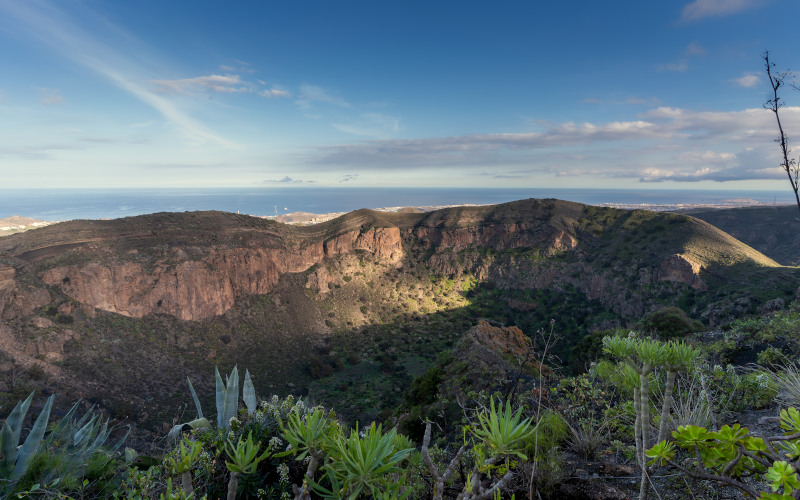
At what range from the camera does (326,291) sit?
52281 millimetres

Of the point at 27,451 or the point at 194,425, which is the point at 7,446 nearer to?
the point at 27,451

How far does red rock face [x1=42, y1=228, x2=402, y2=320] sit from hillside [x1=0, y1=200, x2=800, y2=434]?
16 cm

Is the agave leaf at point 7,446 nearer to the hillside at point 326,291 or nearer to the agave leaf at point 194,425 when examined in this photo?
the agave leaf at point 194,425

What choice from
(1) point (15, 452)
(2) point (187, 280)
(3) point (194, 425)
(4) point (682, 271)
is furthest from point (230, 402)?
(4) point (682, 271)

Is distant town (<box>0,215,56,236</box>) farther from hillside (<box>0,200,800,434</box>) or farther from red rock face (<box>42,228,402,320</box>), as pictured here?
hillside (<box>0,200,800,434</box>)

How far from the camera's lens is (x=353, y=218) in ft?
210

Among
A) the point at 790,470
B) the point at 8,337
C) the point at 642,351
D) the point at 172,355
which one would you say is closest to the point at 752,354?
the point at 642,351

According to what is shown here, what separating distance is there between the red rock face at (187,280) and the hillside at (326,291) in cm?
16

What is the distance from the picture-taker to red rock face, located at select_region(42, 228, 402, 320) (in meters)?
35.3

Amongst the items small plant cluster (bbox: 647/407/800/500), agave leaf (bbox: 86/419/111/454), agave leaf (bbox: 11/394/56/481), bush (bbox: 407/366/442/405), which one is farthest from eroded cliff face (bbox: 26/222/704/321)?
small plant cluster (bbox: 647/407/800/500)

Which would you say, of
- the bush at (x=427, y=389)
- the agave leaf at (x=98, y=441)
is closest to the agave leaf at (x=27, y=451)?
the agave leaf at (x=98, y=441)

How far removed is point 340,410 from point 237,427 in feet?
94.4

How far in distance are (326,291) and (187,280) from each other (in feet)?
61.2

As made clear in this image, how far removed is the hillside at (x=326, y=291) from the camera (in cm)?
3055
